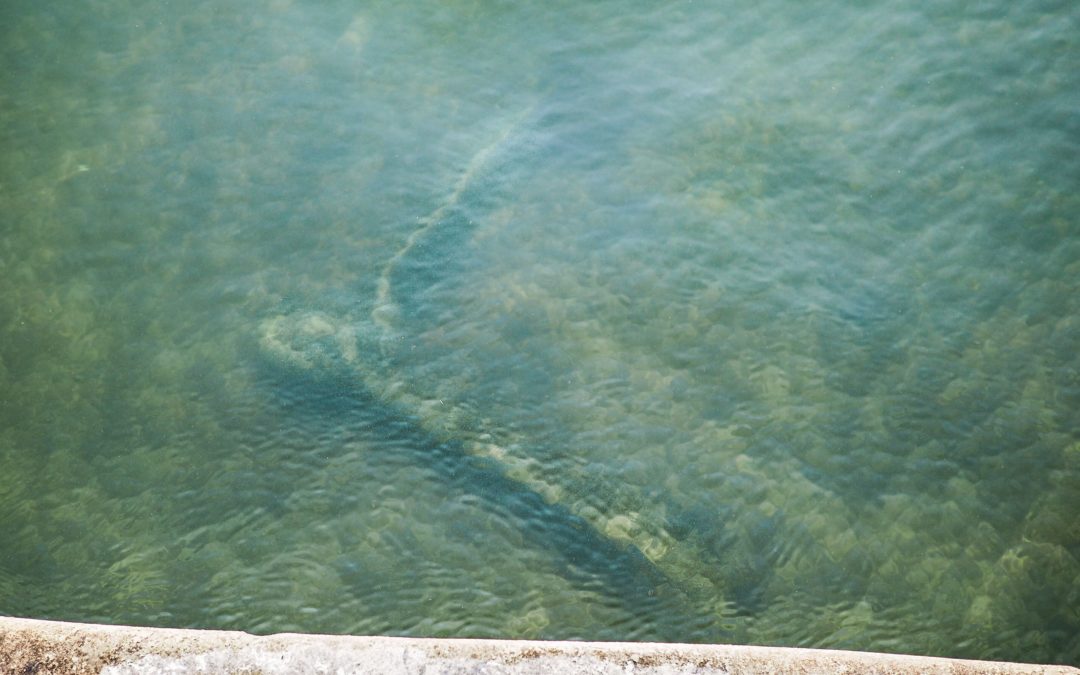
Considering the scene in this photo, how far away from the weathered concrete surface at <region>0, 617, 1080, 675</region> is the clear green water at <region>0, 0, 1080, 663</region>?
0.50 meters

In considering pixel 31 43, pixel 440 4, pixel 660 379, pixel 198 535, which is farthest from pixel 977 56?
pixel 31 43

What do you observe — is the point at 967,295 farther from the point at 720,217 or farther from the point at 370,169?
the point at 370,169

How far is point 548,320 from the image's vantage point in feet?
10.3

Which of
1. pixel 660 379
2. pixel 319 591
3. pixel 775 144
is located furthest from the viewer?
pixel 775 144

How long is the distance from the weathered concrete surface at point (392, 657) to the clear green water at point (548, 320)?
498 mm

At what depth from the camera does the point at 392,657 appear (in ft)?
6.39

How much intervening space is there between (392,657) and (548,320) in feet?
4.62

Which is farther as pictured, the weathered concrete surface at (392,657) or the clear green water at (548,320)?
the clear green water at (548,320)

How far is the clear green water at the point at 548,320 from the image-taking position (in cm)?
257

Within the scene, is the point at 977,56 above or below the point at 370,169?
above

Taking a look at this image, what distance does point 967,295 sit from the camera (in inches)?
122

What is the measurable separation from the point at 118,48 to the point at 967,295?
129 inches

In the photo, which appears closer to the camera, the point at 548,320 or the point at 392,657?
the point at 392,657

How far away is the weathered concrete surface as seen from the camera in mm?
1909
